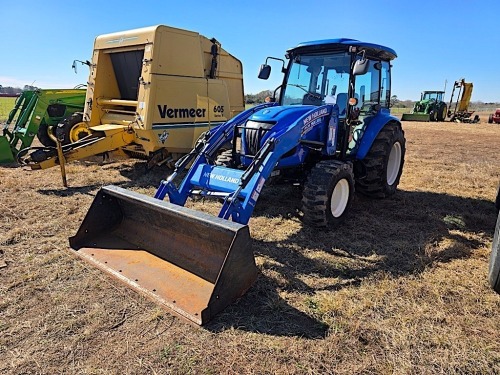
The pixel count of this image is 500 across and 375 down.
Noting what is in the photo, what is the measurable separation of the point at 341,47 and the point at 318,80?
56 centimetres

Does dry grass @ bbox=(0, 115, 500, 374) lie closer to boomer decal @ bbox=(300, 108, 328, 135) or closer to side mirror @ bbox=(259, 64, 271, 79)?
boomer decal @ bbox=(300, 108, 328, 135)

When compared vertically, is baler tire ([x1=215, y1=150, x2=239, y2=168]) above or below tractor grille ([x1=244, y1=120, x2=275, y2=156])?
below

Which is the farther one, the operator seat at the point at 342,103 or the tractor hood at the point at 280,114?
the operator seat at the point at 342,103

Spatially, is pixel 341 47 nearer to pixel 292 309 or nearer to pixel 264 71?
pixel 264 71

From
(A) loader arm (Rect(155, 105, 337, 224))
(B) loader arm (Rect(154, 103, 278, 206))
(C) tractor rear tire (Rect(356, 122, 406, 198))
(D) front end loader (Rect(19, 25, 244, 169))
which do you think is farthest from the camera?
(D) front end loader (Rect(19, 25, 244, 169))

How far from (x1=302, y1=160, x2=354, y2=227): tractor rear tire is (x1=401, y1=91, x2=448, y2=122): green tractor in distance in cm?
2548

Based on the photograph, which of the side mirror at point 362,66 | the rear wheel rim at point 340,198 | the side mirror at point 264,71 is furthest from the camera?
the side mirror at point 264,71

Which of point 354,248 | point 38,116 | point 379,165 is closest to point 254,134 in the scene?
point 354,248

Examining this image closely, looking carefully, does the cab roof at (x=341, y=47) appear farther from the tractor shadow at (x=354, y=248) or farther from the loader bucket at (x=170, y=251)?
the loader bucket at (x=170, y=251)

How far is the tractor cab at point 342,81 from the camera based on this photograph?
5047 millimetres

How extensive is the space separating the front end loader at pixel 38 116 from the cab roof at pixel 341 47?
19.2ft

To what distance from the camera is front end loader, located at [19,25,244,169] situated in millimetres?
6416

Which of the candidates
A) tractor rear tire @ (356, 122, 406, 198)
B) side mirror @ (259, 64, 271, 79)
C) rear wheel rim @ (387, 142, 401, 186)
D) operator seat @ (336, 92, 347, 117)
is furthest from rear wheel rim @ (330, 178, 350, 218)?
side mirror @ (259, 64, 271, 79)

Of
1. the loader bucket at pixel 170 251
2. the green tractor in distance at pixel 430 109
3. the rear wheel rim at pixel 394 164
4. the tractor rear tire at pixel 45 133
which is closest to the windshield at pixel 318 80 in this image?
the rear wheel rim at pixel 394 164
